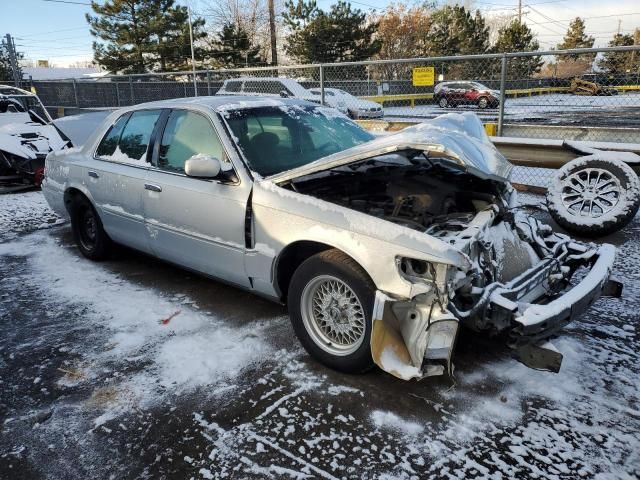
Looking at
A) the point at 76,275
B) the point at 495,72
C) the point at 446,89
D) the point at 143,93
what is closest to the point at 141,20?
the point at 143,93

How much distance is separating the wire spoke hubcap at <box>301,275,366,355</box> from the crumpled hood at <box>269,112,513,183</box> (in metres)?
Answer: 0.73

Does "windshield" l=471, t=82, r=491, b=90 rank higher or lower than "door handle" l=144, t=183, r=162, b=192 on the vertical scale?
higher

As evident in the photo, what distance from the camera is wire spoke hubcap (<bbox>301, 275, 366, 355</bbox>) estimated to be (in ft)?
9.62

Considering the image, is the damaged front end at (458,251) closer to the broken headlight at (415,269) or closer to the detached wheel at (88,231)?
the broken headlight at (415,269)

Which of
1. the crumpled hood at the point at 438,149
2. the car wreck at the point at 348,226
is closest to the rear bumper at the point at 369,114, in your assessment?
the car wreck at the point at 348,226

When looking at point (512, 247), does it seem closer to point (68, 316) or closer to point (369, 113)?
point (68, 316)

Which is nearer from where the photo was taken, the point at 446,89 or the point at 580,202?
the point at 580,202

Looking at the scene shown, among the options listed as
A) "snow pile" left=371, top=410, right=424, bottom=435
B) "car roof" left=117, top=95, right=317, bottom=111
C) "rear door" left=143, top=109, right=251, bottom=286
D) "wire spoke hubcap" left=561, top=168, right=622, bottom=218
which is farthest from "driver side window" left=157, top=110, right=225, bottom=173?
"wire spoke hubcap" left=561, top=168, right=622, bottom=218

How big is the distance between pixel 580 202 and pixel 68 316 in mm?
5321

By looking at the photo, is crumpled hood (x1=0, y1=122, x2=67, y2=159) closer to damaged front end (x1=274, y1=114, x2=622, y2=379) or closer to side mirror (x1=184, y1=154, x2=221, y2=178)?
side mirror (x1=184, y1=154, x2=221, y2=178)

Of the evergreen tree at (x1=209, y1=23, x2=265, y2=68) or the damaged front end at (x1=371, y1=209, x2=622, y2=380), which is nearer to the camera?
the damaged front end at (x1=371, y1=209, x2=622, y2=380)

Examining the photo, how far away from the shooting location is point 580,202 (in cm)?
557

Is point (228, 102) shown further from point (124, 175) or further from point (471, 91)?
point (471, 91)

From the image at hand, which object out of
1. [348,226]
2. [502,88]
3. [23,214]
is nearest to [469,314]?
[348,226]
